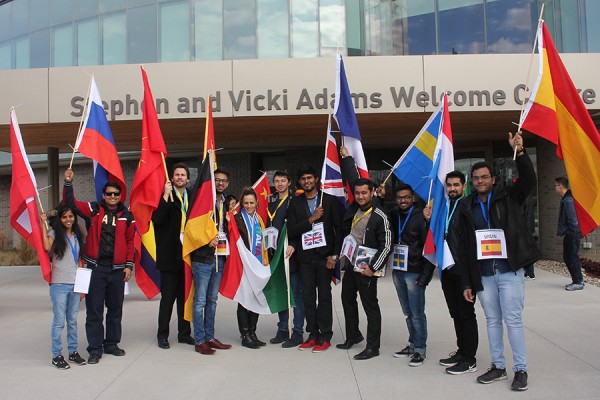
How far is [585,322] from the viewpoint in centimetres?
723

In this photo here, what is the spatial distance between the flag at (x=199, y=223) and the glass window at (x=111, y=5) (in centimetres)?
1547

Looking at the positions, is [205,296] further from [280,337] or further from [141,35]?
[141,35]

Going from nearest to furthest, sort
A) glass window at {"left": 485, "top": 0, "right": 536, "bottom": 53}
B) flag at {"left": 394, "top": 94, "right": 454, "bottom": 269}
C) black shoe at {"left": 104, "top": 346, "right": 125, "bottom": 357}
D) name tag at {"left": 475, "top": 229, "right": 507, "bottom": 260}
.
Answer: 1. name tag at {"left": 475, "top": 229, "right": 507, "bottom": 260}
2. flag at {"left": 394, "top": 94, "right": 454, "bottom": 269}
3. black shoe at {"left": 104, "top": 346, "right": 125, "bottom": 357}
4. glass window at {"left": 485, "top": 0, "right": 536, "bottom": 53}

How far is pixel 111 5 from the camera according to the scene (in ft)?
63.9

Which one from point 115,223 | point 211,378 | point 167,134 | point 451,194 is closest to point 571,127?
point 451,194

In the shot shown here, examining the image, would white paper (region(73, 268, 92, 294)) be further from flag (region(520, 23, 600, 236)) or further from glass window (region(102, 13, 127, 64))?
glass window (region(102, 13, 127, 64))

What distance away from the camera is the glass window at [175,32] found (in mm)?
17484

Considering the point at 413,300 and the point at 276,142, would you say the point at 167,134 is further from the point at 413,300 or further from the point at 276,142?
the point at 413,300

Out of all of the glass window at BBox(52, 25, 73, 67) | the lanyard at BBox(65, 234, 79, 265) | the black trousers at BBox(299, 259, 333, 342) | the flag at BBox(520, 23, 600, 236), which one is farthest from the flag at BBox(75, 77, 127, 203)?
the glass window at BBox(52, 25, 73, 67)

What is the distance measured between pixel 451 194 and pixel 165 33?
593 inches

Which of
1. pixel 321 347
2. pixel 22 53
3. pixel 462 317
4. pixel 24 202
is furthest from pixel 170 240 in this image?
pixel 22 53

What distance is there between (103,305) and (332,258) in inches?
105

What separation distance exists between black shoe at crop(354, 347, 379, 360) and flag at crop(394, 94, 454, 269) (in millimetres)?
1222

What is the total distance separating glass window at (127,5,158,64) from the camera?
59.5 ft
